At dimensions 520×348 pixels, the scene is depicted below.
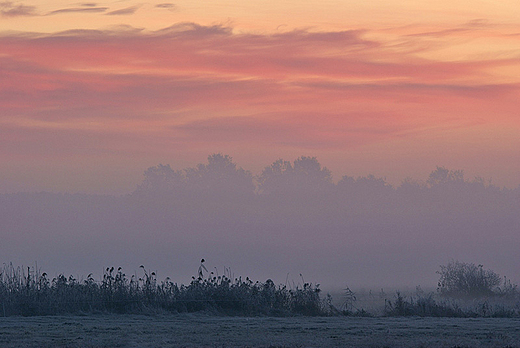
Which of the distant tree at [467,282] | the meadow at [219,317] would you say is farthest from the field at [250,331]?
the distant tree at [467,282]

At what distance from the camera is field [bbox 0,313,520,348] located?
18.1 metres

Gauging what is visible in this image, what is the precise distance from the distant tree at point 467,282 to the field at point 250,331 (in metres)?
17.4

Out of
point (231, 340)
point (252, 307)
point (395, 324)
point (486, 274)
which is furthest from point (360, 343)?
point (486, 274)

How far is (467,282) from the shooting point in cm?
4269

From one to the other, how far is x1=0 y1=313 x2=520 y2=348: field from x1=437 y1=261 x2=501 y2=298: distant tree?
1740 centimetres

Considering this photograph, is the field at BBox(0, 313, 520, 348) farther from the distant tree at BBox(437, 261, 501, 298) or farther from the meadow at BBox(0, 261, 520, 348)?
the distant tree at BBox(437, 261, 501, 298)

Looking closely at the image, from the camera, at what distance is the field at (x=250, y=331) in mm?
18125

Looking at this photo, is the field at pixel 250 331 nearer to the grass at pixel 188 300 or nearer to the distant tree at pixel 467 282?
the grass at pixel 188 300

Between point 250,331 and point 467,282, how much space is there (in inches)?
974

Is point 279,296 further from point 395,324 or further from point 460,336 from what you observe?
point 460,336

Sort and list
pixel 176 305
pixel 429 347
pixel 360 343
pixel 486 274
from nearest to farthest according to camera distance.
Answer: pixel 429 347 → pixel 360 343 → pixel 176 305 → pixel 486 274

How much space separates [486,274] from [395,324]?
2141cm

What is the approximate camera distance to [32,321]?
23750 mm

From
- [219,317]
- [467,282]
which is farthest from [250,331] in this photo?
[467,282]
